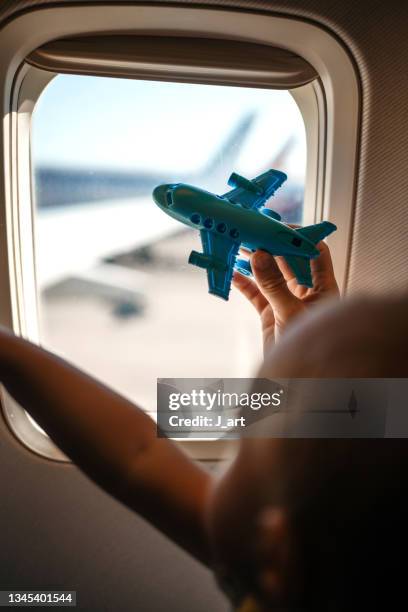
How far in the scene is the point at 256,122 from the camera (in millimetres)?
921

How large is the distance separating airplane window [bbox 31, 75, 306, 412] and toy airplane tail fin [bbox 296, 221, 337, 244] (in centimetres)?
28

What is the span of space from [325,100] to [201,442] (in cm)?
67

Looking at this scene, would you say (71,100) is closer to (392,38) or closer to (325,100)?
(325,100)

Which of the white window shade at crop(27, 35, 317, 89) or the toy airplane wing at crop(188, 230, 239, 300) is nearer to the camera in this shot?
the toy airplane wing at crop(188, 230, 239, 300)

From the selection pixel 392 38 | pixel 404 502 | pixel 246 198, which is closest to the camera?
pixel 404 502

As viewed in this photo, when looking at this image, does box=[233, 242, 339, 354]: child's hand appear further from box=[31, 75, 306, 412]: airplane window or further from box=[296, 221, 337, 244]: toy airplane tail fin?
box=[31, 75, 306, 412]: airplane window

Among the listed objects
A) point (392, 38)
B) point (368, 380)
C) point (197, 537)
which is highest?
point (392, 38)

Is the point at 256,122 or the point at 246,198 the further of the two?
the point at 256,122

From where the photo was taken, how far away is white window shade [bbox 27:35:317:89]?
845mm

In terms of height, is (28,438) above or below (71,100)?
below

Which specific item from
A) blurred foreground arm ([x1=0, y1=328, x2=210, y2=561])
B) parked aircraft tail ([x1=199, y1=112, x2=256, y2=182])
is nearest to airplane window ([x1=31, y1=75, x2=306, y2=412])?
parked aircraft tail ([x1=199, y1=112, x2=256, y2=182])

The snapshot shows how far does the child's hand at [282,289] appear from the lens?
648 millimetres

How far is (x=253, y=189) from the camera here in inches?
26.1

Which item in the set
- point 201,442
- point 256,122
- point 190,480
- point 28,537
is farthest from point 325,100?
point 28,537
